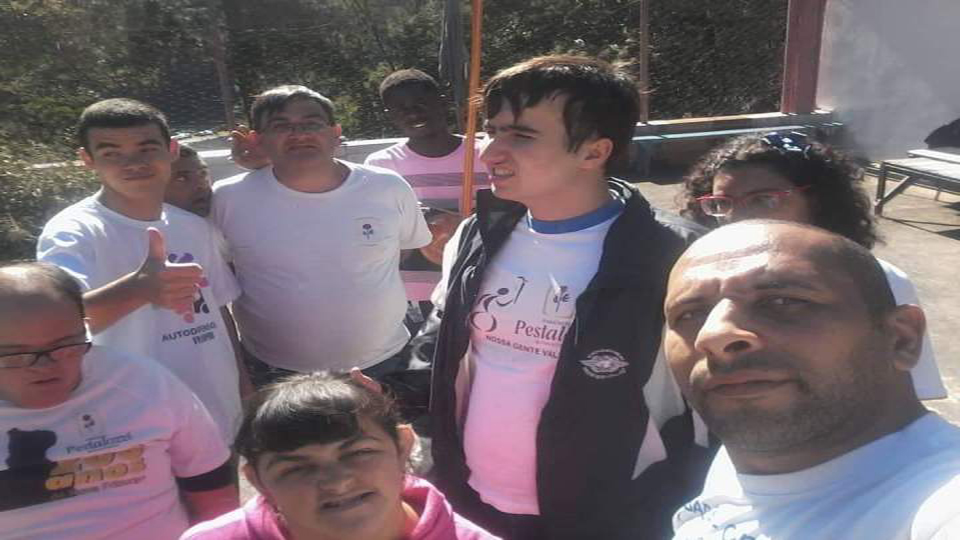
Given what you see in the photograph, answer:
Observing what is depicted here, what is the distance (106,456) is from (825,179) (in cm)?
175

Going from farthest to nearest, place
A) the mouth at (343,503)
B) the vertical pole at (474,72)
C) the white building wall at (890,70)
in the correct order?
the white building wall at (890,70), the vertical pole at (474,72), the mouth at (343,503)

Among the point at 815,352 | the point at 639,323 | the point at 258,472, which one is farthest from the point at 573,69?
the point at 258,472

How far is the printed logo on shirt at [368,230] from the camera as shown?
2475mm

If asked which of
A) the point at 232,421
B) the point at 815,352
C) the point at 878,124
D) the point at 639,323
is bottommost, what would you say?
the point at 878,124

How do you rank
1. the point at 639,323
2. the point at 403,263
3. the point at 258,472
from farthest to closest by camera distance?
1. the point at 403,263
2. the point at 639,323
3. the point at 258,472

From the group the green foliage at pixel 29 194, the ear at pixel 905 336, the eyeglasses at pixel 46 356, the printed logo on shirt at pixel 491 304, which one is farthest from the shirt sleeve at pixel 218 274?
the green foliage at pixel 29 194

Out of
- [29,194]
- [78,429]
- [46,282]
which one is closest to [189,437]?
[78,429]

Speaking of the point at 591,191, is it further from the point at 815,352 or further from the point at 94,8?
the point at 94,8

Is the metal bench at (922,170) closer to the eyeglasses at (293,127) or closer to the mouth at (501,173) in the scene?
the eyeglasses at (293,127)

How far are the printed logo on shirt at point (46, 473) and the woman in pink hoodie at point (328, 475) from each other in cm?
34

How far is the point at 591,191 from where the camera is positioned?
1756mm

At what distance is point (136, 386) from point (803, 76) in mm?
10126

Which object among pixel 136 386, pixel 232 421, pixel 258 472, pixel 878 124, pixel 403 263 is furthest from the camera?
pixel 878 124

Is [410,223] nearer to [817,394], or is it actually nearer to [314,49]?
[817,394]
